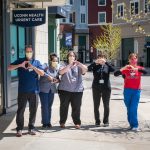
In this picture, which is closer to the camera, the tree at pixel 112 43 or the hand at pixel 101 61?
the hand at pixel 101 61

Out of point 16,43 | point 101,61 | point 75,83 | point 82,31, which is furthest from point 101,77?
Answer: point 82,31

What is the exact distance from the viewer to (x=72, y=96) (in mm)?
11109

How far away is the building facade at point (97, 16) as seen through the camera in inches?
3142

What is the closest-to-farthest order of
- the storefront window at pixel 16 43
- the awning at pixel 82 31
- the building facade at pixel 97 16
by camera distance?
the storefront window at pixel 16 43
the building facade at pixel 97 16
the awning at pixel 82 31

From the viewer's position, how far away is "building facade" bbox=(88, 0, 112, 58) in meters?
79.8

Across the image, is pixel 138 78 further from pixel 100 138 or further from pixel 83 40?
pixel 83 40

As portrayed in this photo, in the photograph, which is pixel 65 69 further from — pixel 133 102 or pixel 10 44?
pixel 10 44

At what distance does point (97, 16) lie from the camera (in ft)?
266

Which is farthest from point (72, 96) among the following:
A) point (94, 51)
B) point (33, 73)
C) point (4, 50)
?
point (94, 51)

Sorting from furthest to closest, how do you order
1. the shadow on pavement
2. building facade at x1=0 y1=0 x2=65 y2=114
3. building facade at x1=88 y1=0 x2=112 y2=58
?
building facade at x1=88 y1=0 x2=112 y2=58 < building facade at x1=0 y1=0 x2=65 y2=114 < the shadow on pavement

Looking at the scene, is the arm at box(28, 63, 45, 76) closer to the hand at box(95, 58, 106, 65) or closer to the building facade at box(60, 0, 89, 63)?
the hand at box(95, 58, 106, 65)

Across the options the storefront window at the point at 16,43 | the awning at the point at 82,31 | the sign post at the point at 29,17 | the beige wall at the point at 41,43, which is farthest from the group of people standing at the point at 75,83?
the awning at the point at 82,31

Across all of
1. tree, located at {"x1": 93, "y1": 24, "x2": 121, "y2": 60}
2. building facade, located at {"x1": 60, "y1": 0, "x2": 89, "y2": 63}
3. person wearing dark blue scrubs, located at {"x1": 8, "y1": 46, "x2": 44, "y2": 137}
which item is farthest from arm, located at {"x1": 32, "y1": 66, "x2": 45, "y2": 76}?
building facade, located at {"x1": 60, "y1": 0, "x2": 89, "y2": 63}

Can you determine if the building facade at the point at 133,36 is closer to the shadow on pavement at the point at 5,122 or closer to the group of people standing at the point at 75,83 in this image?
the shadow on pavement at the point at 5,122
